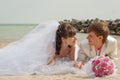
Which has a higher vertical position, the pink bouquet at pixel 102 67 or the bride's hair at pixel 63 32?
the bride's hair at pixel 63 32

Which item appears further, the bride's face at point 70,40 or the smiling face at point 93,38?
the bride's face at point 70,40

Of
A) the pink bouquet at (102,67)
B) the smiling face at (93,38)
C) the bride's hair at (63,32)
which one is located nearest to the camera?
the pink bouquet at (102,67)

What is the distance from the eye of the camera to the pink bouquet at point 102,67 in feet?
20.6

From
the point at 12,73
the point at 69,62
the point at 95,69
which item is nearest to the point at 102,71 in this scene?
the point at 95,69

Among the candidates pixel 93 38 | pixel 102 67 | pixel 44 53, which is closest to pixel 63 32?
pixel 44 53

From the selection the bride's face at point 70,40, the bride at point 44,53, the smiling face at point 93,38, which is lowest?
the bride at point 44,53

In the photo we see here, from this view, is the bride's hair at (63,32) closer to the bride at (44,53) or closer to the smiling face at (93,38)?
Answer: the bride at (44,53)

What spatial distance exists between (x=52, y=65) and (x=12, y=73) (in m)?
0.74

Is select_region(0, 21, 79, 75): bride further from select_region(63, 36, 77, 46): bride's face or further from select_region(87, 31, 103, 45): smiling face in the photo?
select_region(87, 31, 103, 45): smiling face

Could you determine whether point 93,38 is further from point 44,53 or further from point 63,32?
point 44,53

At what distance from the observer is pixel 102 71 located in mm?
6277

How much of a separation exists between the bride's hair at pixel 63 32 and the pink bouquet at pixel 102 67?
0.89 meters

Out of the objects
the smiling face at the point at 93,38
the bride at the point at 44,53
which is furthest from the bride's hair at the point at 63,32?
the smiling face at the point at 93,38

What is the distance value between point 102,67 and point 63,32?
1156 millimetres
